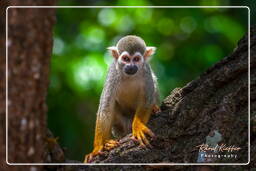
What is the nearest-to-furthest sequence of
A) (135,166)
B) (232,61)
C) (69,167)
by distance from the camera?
(69,167)
(135,166)
(232,61)

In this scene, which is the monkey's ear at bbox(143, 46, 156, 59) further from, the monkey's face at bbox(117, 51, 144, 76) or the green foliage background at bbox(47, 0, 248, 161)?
the green foliage background at bbox(47, 0, 248, 161)

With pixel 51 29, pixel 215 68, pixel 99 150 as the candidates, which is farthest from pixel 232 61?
pixel 51 29

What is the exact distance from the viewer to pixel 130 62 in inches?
223

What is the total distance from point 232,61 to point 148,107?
1.09 metres

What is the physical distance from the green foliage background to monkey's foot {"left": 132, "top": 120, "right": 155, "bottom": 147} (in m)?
1.81

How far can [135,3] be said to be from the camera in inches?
273

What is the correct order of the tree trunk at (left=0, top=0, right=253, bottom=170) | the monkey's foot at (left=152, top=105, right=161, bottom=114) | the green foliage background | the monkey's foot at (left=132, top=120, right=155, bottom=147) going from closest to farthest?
the tree trunk at (left=0, top=0, right=253, bottom=170), the monkey's foot at (left=132, top=120, right=155, bottom=147), the monkey's foot at (left=152, top=105, right=161, bottom=114), the green foliage background

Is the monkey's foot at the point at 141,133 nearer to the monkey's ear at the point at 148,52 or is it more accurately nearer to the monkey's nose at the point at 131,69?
the monkey's nose at the point at 131,69

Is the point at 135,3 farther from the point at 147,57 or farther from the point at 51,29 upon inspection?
the point at 51,29

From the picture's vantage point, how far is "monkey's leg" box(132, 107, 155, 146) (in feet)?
14.8

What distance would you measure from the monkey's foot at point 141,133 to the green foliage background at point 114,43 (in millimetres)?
1813

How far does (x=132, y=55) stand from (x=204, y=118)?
4.88 ft

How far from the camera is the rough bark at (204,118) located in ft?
14.0

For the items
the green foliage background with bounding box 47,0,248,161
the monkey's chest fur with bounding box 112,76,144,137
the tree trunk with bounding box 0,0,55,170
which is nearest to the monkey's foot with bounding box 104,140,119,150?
the monkey's chest fur with bounding box 112,76,144,137
